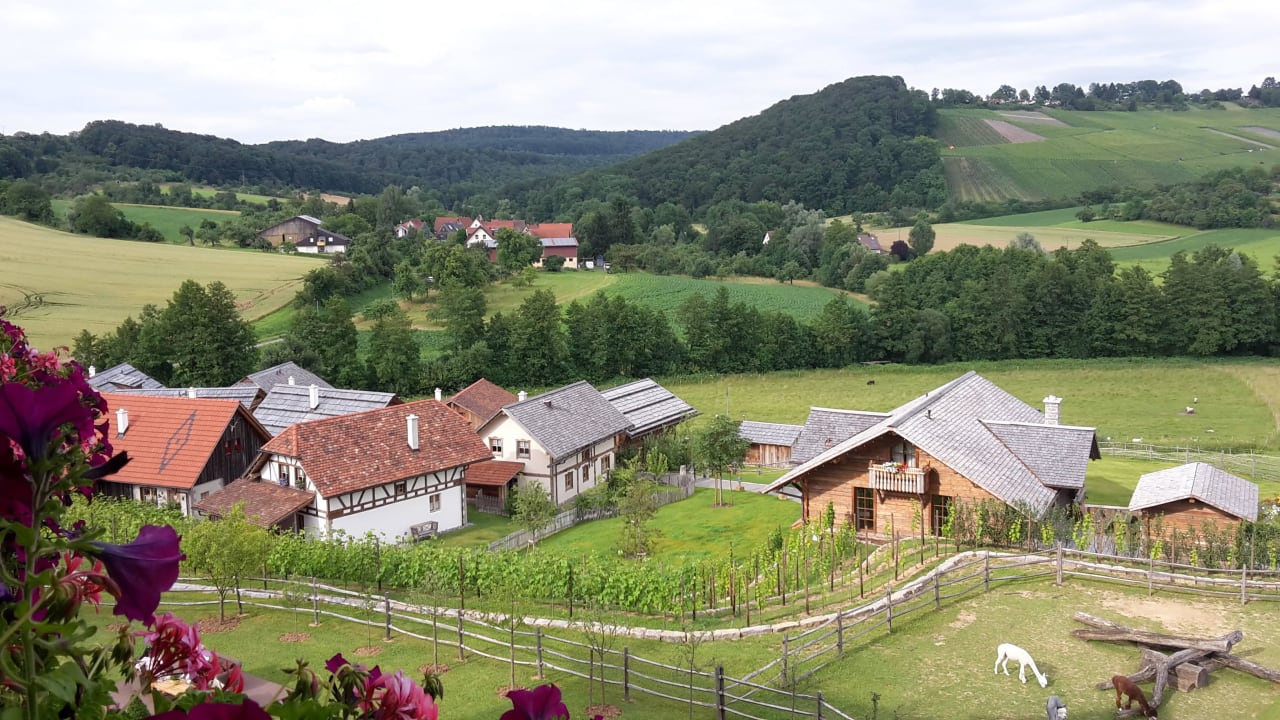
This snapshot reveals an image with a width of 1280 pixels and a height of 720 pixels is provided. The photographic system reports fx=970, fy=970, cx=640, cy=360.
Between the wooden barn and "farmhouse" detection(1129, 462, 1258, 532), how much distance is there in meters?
20.8

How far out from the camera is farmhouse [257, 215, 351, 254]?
10150 centimetres

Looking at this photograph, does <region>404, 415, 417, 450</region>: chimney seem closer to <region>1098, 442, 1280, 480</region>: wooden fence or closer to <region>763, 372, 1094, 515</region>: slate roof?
<region>763, 372, 1094, 515</region>: slate roof

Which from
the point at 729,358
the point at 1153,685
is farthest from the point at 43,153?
the point at 1153,685

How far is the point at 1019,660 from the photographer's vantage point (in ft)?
58.0

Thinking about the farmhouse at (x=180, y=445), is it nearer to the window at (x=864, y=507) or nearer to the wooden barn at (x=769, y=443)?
the window at (x=864, y=507)

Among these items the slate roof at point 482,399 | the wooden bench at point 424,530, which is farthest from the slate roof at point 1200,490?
the slate roof at point 482,399

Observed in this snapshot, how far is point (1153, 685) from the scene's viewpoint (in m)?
17.1

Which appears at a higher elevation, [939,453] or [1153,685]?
[939,453]

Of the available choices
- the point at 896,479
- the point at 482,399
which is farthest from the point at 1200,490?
the point at 482,399

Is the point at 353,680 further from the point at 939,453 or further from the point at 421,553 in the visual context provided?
the point at 939,453

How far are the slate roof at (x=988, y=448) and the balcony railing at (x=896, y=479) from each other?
769 millimetres

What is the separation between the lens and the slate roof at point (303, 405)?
42625 millimetres

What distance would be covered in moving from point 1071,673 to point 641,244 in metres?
95.6

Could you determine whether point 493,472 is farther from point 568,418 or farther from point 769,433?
point 769,433
